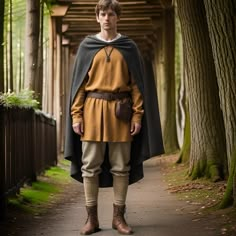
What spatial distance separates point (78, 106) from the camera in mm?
Result: 6727

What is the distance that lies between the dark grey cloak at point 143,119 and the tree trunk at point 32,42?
8336 mm

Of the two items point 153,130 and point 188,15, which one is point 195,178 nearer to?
point 188,15

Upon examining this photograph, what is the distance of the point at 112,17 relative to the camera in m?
6.70

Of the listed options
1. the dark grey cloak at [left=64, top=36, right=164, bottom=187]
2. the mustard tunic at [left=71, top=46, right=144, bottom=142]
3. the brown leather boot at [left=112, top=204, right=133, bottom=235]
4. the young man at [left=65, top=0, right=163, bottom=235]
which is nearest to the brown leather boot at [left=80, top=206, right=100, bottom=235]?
the young man at [left=65, top=0, right=163, bottom=235]

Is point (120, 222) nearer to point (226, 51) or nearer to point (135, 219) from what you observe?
point (135, 219)

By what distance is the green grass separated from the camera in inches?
352

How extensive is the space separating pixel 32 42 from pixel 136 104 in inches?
343

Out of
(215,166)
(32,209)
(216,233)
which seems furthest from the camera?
(215,166)

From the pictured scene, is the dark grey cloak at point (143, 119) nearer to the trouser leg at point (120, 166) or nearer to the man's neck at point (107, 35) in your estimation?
the man's neck at point (107, 35)

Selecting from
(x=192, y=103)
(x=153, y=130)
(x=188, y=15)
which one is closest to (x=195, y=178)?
(x=192, y=103)

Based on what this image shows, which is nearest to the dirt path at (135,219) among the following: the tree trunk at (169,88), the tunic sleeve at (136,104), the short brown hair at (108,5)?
the tunic sleeve at (136,104)

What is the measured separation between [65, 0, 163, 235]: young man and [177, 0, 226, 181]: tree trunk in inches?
199

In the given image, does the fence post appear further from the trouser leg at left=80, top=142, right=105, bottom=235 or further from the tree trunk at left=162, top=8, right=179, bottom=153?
the tree trunk at left=162, top=8, right=179, bottom=153

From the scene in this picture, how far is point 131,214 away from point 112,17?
262 cm
